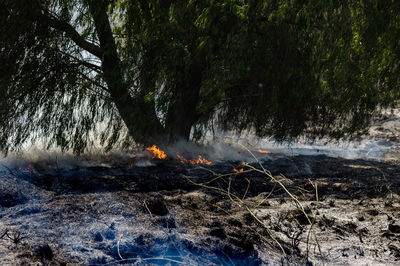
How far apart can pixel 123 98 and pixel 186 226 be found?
519cm

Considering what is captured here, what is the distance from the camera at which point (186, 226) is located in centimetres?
417

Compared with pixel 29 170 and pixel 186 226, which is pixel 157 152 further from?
pixel 186 226

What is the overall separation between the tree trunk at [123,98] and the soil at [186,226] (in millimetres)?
2472

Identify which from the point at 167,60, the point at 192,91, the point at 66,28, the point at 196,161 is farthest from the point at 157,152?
the point at 66,28

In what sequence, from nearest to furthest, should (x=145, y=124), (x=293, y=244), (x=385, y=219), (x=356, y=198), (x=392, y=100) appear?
1. (x=293, y=244)
2. (x=385, y=219)
3. (x=356, y=198)
4. (x=145, y=124)
5. (x=392, y=100)

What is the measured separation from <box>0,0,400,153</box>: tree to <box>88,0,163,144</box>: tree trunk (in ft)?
0.08

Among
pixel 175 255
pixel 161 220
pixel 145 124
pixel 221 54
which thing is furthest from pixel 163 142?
pixel 175 255

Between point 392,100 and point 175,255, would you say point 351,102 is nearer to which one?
point 392,100

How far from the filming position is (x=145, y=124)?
363 inches

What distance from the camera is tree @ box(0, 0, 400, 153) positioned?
26.2ft

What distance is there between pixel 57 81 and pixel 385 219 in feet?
21.4

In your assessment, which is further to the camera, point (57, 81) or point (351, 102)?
point (351, 102)

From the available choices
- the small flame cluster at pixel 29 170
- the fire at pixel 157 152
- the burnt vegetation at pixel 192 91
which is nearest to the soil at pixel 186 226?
the burnt vegetation at pixel 192 91

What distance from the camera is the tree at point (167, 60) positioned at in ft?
26.2
